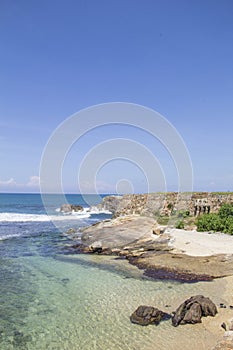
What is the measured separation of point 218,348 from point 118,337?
3543mm

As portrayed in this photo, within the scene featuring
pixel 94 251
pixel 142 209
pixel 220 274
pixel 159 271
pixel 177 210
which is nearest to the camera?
pixel 220 274

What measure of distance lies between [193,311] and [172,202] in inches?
1366

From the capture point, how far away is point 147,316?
1073 centimetres

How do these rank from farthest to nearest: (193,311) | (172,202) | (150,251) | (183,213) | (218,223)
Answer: (172,202), (183,213), (218,223), (150,251), (193,311)

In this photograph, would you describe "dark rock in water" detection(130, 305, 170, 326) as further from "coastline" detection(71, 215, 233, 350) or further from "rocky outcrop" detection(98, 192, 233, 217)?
"rocky outcrop" detection(98, 192, 233, 217)

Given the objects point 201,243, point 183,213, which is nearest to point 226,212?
point 201,243

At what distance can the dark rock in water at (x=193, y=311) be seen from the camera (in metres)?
10.5

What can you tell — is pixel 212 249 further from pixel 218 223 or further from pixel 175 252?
pixel 218 223

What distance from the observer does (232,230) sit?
25000 millimetres

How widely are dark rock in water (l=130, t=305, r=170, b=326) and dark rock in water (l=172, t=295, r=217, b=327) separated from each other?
491 millimetres

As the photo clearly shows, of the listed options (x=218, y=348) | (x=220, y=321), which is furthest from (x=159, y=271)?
(x=218, y=348)

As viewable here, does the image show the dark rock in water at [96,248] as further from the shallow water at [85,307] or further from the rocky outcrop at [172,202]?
the rocky outcrop at [172,202]

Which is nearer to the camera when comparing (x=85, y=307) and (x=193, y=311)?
A: (x=193, y=311)

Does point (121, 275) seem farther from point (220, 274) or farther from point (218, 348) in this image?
point (218, 348)
